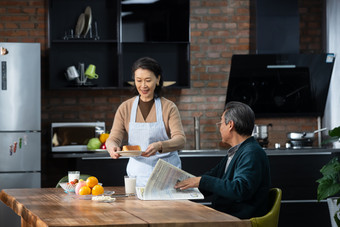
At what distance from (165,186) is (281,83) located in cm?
331

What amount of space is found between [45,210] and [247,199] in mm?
893

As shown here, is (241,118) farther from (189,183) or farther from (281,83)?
(281,83)

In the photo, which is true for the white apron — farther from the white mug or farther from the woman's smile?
the white mug

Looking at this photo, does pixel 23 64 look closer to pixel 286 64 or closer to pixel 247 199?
pixel 286 64

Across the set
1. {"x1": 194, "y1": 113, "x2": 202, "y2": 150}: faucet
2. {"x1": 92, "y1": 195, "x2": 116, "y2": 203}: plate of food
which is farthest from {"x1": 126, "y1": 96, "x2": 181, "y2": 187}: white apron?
{"x1": 194, "y1": 113, "x2": 202, "y2": 150}: faucet

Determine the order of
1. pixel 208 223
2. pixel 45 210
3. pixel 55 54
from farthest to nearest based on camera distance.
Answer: pixel 55 54, pixel 45 210, pixel 208 223

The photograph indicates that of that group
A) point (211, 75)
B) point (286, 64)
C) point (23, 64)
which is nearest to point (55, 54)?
point (23, 64)

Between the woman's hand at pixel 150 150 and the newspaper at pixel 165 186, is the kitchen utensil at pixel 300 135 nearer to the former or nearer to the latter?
the woman's hand at pixel 150 150

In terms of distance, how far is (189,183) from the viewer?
269 centimetres

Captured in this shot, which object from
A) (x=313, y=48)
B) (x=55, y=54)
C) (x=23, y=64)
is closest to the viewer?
(x=23, y=64)

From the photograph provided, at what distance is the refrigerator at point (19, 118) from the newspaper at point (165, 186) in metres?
2.61

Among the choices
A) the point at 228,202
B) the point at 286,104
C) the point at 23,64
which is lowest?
the point at 228,202

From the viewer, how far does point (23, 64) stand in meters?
5.19

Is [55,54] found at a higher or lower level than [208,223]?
higher
